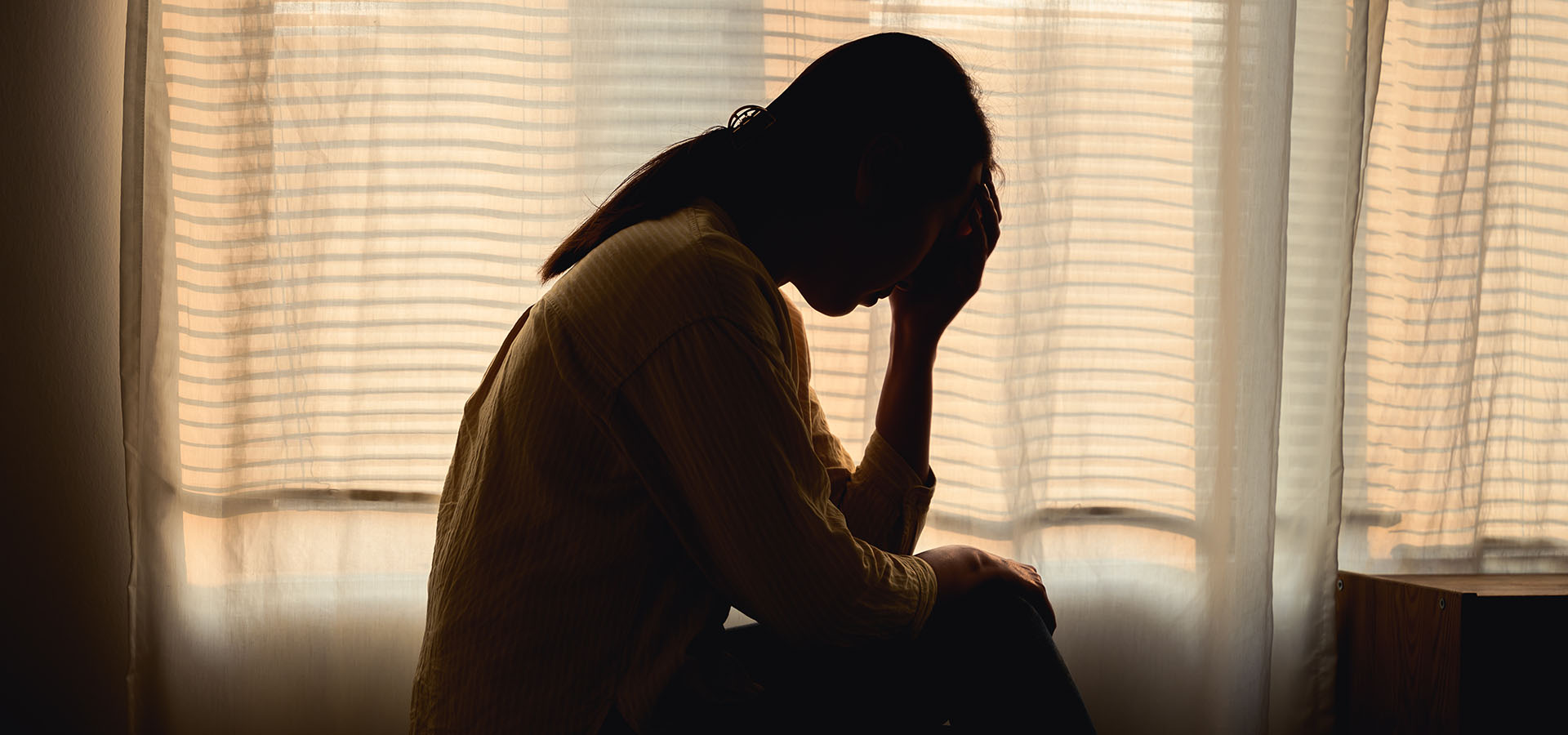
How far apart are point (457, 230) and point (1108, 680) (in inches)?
45.2

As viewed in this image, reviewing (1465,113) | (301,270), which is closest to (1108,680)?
(1465,113)

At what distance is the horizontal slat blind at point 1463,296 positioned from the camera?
4.98ft

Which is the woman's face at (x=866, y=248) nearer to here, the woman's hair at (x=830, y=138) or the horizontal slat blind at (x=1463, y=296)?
the woman's hair at (x=830, y=138)

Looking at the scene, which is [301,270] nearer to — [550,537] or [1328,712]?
[550,537]

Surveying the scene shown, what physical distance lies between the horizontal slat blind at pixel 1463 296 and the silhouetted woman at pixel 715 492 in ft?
3.23

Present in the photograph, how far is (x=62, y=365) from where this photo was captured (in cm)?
140

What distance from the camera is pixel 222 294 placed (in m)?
1.33

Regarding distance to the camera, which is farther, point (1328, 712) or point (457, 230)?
point (1328, 712)

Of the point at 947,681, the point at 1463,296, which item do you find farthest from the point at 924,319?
the point at 1463,296

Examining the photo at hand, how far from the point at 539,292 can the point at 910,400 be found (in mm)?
614

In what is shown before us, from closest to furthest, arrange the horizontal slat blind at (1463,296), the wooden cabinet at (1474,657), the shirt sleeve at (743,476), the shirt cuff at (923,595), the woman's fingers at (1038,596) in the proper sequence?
the shirt sleeve at (743,476)
the shirt cuff at (923,595)
the woman's fingers at (1038,596)
the wooden cabinet at (1474,657)
the horizontal slat blind at (1463,296)

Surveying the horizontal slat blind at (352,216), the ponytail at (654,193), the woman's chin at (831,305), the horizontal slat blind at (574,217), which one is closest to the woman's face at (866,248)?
the woman's chin at (831,305)

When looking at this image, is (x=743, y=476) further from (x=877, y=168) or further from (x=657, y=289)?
(x=877, y=168)

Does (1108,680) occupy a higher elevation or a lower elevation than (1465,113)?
lower
